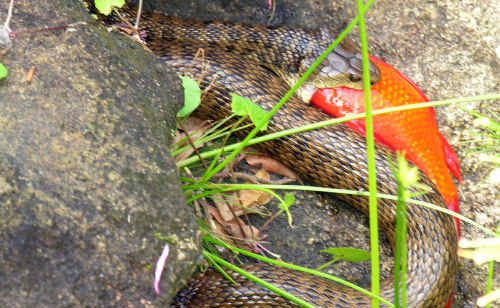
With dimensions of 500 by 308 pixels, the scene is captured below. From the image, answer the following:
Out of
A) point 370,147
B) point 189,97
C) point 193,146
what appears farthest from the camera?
point 189,97

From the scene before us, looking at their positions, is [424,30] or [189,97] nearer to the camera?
[189,97]

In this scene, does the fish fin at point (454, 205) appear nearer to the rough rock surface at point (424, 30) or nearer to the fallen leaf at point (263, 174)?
the rough rock surface at point (424, 30)

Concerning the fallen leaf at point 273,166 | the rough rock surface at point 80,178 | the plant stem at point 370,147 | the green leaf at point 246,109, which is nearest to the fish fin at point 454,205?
the fallen leaf at point 273,166

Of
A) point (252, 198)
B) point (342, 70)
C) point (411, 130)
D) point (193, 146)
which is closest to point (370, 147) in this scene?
point (193, 146)

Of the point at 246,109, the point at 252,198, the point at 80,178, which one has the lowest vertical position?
the point at 252,198

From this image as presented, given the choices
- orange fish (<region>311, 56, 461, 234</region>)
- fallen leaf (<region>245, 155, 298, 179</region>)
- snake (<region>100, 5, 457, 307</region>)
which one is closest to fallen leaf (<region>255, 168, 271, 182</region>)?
fallen leaf (<region>245, 155, 298, 179</region>)

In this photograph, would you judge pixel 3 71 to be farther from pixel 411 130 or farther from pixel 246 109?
pixel 411 130
